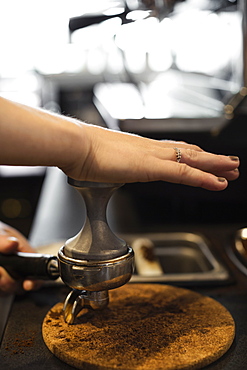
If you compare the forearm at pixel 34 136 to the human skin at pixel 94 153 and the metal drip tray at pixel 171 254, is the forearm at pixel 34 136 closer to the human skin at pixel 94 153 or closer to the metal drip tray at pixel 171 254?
the human skin at pixel 94 153

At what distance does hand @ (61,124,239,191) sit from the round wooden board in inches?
9.0

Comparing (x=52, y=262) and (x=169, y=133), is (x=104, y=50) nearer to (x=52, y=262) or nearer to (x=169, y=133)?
(x=169, y=133)

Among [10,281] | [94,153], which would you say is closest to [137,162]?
[94,153]

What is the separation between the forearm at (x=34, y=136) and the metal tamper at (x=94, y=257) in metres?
0.09

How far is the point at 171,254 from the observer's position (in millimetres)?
1235

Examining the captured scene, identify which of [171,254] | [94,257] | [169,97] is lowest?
[171,254]

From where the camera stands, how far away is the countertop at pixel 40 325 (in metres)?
0.65

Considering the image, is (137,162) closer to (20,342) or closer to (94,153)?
(94,153)

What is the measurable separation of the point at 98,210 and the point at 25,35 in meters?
6.94

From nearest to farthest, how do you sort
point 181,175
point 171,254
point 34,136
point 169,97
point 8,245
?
point 34,136, point 181,175, point 8,245, point 171,254, point 169,97

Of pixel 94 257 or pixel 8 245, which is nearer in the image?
pixel 94 257

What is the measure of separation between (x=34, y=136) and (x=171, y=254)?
768 millimetres

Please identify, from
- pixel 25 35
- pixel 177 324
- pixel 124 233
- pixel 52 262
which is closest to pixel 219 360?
pixel 177 324

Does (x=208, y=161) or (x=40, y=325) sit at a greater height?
(x=208, y=161)
